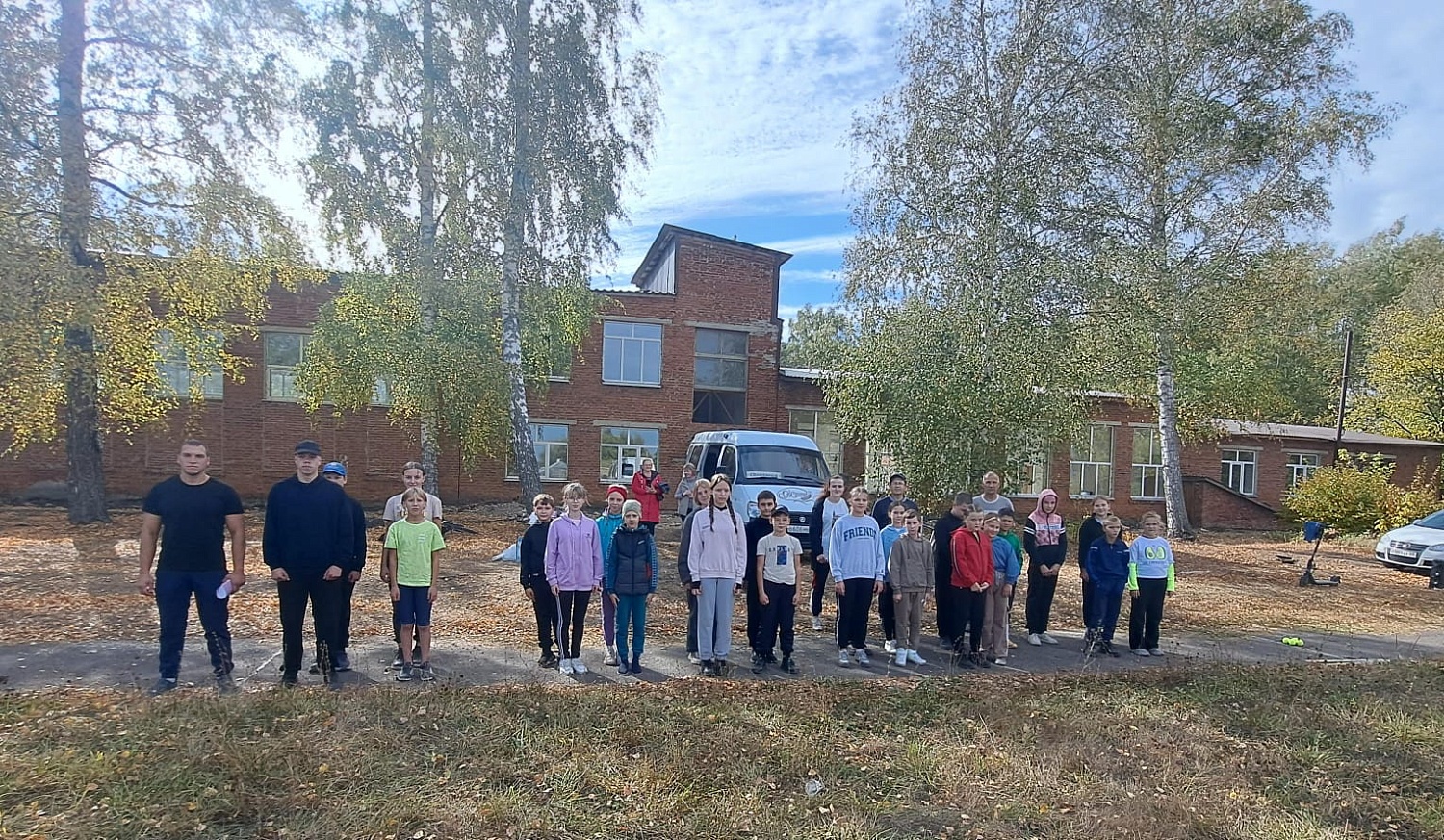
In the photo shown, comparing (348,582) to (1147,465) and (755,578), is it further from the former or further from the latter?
(1147,465)

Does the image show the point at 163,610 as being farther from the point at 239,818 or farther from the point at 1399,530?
the point at 1399,530

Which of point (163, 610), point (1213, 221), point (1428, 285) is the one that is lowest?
point (163, 610)

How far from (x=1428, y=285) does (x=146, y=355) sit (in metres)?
47.6

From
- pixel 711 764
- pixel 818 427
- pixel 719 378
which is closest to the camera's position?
pixel 711 764

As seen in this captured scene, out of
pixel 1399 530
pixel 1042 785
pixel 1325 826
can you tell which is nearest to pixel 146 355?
pixel 1042 785

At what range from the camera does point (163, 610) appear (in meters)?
5.79

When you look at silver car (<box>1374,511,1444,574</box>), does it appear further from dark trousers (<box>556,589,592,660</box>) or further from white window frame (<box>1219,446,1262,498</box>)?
dark trousers (<box>556,589,592,660</box>)

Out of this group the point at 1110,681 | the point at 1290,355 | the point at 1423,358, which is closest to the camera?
the point at 1110,681

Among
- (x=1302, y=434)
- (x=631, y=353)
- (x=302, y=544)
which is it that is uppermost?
(x=631, y=353)

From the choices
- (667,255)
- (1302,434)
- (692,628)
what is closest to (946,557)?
(692,628)

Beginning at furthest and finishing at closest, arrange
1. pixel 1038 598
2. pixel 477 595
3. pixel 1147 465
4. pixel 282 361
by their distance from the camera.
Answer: pixel 1147 465 < pixel 282 361 < pixel 477 595 < pixel 1038 598

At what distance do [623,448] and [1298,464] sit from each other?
77.2 ft

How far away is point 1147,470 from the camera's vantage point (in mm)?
27250

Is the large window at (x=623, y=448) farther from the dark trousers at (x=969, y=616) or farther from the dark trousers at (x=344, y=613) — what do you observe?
the dark trousers at (x=344, y=613)
